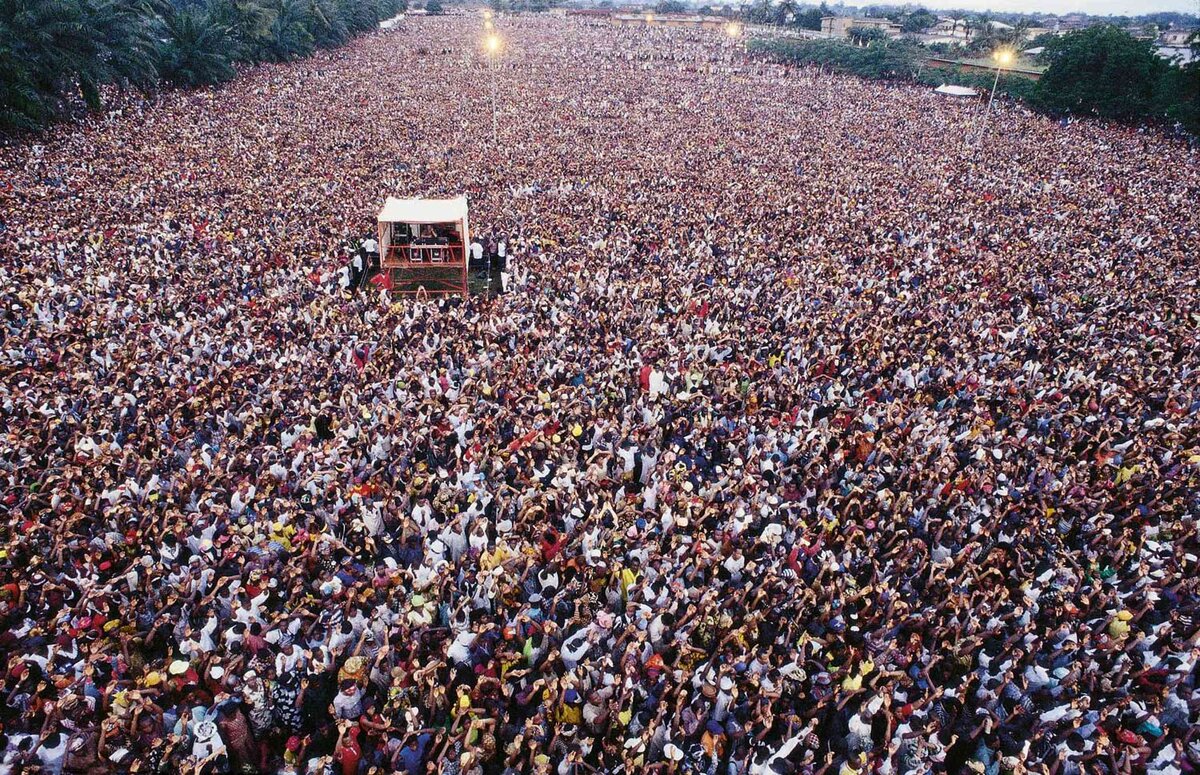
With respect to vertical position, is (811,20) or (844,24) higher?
(811,20)

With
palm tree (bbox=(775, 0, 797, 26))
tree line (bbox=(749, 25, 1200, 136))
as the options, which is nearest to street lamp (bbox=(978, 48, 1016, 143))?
tree line (bbox=(749, 25, 1200, 136))

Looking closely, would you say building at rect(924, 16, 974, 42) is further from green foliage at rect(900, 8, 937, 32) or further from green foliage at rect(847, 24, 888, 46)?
green foliage at rect(847, 24, 888, 46)

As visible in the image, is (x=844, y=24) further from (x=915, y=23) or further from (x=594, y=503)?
(x=594, y=503)

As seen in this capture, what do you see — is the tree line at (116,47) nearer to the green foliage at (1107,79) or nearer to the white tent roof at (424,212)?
the white tent roof at (424,212)

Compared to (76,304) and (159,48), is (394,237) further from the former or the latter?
(159,48)

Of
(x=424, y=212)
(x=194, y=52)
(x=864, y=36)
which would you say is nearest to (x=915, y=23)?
(x=864, y=36)

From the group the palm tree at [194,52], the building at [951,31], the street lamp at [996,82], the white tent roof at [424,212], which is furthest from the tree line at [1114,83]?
the palm tree at [194,52]
